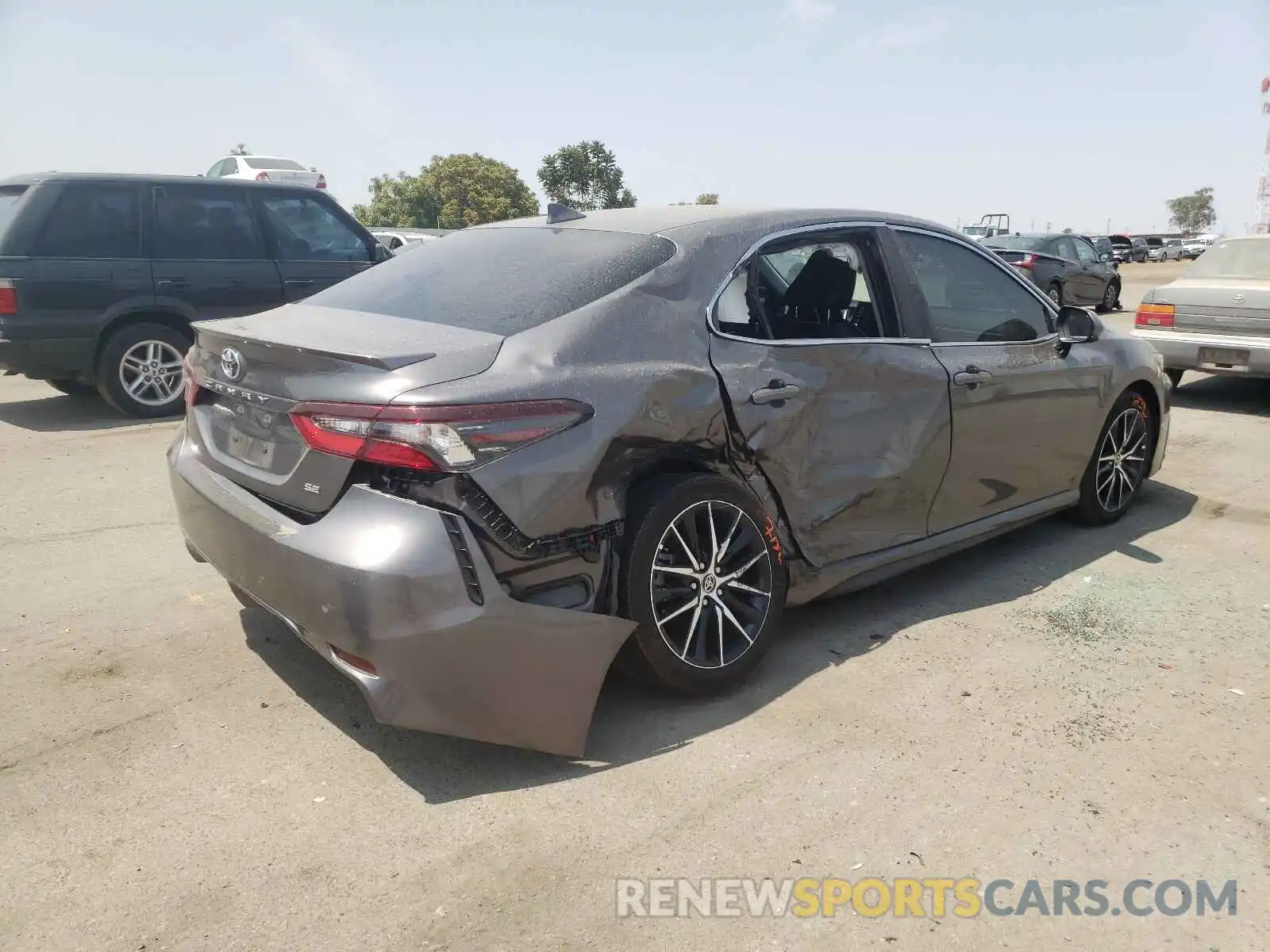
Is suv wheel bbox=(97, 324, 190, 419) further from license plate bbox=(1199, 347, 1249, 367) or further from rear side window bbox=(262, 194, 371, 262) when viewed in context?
license plate bbox=(1199, 347, 1249, 367)

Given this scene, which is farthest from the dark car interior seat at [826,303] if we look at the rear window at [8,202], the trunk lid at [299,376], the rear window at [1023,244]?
the rear window at [1023,244]

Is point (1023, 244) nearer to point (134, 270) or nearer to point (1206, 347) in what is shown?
point (1206, 347)

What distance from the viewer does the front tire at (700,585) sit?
311cm

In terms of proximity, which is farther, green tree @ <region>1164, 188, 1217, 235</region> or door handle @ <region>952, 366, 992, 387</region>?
green tree @ <region>1164, 188, 1217, 235</region>

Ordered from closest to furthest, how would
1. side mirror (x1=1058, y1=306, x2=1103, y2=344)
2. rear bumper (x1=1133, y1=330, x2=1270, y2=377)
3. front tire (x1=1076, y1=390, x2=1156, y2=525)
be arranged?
side mirror (x1=1058, y1=306, x2=1103, y2=344), front tire (x1=1076, y1=390, x2=1156, y2=525), rear bumper (x1=1133, y1=330, x2=1270, y2=377)

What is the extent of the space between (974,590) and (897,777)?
5.61 feet

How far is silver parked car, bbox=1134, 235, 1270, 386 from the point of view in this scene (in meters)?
8.26

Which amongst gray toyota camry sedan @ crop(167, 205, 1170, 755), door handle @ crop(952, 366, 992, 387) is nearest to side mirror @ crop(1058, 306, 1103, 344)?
gray toyota camry sedan @ crop(167, 205, 1170, 755)

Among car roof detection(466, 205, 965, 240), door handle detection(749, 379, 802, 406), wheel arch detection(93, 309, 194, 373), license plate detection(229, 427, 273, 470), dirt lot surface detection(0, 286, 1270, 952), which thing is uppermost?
car roof detection(466, 205, 965, 240)

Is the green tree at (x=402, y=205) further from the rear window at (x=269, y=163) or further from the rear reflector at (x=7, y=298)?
the rear reflector at (x=7, y=298)

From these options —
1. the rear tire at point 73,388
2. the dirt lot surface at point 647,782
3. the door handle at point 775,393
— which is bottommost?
the dirt lot surface at point 647,782

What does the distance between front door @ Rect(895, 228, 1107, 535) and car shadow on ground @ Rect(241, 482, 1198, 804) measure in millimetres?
344

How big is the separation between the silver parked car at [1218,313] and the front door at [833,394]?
5543 millimetres

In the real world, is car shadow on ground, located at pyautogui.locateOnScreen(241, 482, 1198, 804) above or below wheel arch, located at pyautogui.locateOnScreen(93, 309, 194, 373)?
below
